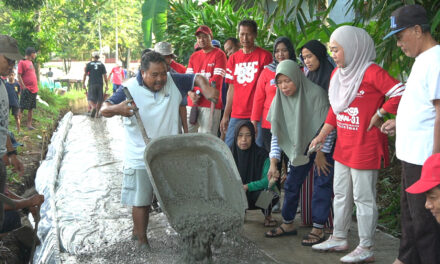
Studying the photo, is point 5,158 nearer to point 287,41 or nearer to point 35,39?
point 287,41

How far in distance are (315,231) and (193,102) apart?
2.54 metres

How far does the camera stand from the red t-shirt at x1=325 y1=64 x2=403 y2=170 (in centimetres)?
345

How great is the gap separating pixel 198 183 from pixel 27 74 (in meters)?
7.88

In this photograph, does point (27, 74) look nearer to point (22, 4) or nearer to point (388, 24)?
point (22, 4)

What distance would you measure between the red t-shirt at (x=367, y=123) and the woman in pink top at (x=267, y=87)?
1.21m

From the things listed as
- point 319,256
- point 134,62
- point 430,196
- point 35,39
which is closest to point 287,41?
point 319,256

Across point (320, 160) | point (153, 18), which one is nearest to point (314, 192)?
point (320, 160)

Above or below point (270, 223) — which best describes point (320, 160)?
above

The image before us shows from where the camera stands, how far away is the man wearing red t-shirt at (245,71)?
5289 millimetres

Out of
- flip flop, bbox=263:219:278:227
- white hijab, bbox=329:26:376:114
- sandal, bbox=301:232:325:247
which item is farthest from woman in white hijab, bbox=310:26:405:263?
flip flop, bbox=263:219:278:227

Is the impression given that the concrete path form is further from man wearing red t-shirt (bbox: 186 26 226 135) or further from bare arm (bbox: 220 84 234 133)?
man wearing red t-shirt (bbox: 186 26 226 135)

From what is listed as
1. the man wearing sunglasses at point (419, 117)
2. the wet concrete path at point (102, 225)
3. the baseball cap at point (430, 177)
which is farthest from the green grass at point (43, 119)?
the baseball cap at point (430, 177)

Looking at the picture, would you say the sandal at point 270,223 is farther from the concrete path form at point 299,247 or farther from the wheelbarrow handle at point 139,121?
the wheelbarrow handle at point 139,121

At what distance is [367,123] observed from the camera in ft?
11.6
